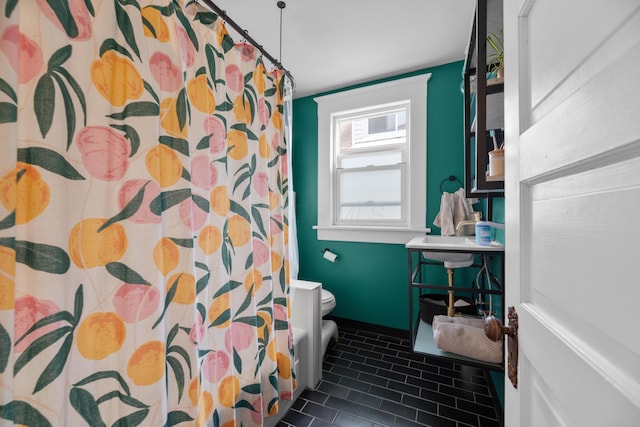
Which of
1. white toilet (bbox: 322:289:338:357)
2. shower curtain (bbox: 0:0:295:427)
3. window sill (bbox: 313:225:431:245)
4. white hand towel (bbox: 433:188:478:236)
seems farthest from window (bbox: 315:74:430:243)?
shower curtain (bbox: 0:0:295:427)

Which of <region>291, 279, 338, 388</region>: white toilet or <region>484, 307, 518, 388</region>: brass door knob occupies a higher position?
<region>484, 307, 518, 388</region>: brass door knob

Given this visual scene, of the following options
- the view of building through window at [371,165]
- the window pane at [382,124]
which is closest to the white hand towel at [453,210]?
the view of building through window at [371,165]

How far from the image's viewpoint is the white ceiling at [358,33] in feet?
5.22

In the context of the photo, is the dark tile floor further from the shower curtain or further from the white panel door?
the white panel door

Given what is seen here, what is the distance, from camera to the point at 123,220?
742 mm

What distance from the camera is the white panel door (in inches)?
10.7

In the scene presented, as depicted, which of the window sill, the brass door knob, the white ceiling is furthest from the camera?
the window sill

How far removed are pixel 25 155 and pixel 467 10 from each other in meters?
2.20

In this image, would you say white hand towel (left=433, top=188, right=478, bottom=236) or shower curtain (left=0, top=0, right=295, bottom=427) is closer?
shower curtain (left=0, top=0, right=295, bottom=427)

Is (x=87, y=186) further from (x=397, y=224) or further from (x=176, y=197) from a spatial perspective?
(x=397, y=224)

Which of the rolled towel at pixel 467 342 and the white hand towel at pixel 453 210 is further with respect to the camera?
the white hand towel at pixel 453 210

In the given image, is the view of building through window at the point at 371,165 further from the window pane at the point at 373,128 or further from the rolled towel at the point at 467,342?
the rolled towel at the point at 467,342

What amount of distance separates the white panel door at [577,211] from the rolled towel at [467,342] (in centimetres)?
70

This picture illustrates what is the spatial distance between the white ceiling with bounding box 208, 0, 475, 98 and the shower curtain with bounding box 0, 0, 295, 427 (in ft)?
2.50
